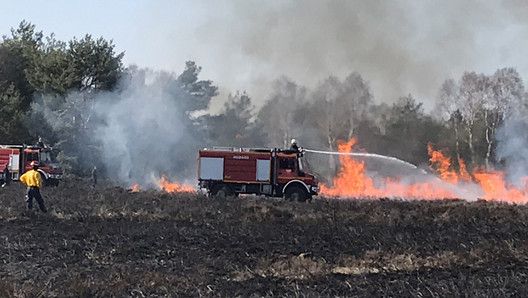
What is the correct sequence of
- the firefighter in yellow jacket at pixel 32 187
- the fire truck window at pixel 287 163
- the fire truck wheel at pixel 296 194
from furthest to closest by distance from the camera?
the fire truck window at pixel 287 163 → the fire truck wheel at pixel 296 194 → the firefighter in yellow jacket at pixel 32 187

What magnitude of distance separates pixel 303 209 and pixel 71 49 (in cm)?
2538

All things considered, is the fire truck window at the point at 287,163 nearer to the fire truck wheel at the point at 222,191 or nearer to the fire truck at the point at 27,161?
the fire truck wheel at the point at 222,191

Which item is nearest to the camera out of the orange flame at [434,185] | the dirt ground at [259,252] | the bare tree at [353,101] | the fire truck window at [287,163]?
the dirt ground at [259,252]

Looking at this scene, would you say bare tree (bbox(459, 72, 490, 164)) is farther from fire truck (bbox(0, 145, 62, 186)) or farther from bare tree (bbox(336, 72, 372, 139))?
fire truck (bbox(0, 145, 62, 186))

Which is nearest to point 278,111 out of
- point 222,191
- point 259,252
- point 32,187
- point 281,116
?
point 281,116

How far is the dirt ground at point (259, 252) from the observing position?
8391 mm

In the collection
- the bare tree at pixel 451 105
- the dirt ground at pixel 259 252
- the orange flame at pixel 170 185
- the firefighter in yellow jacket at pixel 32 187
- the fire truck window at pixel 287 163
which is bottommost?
the orange flame at pixel 170 185

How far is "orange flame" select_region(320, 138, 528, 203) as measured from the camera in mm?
30688

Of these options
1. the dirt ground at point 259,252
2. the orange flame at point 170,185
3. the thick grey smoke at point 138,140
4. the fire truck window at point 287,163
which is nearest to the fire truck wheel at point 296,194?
the fire truck window at point 287,163

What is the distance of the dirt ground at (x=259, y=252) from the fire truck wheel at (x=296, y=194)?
17.1 ft

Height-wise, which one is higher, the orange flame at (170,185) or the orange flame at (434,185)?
the orange flame at (434,185)

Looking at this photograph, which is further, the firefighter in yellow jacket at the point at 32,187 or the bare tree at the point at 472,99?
the bare tree at the point at 472,99

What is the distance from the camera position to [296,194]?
2402 cm

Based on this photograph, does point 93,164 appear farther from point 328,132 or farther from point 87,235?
point 87,235
